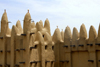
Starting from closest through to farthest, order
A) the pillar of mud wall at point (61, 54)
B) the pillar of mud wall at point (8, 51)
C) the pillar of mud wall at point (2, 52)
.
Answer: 1. the pillar of mud wall at point (8, 51)
2. the pillar of mud wall at point (2, 52)
3. the pillar of mud wall at point (61, 54)

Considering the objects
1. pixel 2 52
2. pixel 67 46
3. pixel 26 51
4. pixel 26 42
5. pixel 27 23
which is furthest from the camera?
pixel 67 46

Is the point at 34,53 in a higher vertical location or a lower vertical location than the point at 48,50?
lower

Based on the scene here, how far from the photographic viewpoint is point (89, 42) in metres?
24.3

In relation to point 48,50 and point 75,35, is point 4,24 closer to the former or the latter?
point 48,50

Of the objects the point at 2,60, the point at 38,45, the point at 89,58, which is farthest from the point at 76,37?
the point at 2,60

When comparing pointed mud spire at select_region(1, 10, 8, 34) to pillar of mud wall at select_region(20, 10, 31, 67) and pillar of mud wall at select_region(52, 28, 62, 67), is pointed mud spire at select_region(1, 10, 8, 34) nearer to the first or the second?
pillar of mud wall at select_region(20, 10, 31, 67)

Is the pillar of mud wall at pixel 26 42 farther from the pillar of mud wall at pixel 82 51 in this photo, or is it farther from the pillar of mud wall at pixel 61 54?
the pillar of mud wall at pixel 82 51

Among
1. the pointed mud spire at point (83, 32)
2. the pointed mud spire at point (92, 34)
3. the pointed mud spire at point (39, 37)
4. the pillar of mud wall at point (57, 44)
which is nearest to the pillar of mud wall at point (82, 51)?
the pointed mud spire at point (83, 32)

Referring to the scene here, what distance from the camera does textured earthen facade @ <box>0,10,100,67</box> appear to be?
23.6 meters

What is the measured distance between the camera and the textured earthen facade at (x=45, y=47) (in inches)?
930

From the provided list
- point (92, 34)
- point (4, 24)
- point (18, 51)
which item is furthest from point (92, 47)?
point (4, 24)

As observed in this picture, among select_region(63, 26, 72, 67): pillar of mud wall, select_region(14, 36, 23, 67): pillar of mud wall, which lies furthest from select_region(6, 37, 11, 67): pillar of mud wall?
select_region(63, 26, 72, 67): pillar of mud wall

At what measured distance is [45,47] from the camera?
27203mm

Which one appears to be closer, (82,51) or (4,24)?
(82,51)
